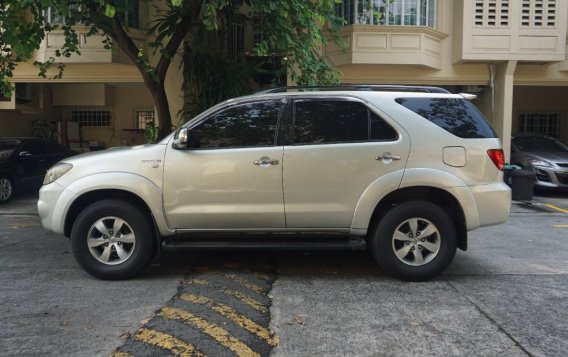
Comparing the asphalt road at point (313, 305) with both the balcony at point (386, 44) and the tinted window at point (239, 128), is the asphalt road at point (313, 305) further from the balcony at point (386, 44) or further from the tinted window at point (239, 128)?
the balcony at point (386, 44)

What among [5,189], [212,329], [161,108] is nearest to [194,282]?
[212,329]


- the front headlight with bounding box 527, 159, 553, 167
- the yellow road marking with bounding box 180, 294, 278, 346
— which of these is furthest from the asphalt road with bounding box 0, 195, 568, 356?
the front headlight with bounding box 527, 159, 553, 167

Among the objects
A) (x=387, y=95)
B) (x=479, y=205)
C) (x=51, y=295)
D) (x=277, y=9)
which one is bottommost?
(x=51, y=295)

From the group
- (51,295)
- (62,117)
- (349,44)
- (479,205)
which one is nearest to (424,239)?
(479,205)

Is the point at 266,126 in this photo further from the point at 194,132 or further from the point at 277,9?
the point at 277,9

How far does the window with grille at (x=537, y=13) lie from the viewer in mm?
12797

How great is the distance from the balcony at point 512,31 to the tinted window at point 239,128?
904 centimetres

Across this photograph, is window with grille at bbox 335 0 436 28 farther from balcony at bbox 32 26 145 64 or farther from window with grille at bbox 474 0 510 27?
balcony at bbox 32 26 145 64

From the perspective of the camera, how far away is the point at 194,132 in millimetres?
5379

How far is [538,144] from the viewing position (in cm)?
1395

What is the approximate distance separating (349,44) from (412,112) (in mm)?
7600

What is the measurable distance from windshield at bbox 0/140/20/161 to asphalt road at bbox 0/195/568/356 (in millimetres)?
5394

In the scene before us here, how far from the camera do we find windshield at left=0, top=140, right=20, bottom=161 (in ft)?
37.6

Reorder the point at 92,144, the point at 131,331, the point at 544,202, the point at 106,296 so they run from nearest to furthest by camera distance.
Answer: the point at 131,331, the point at 106,296, the point at 544,202, the point at 92,144
